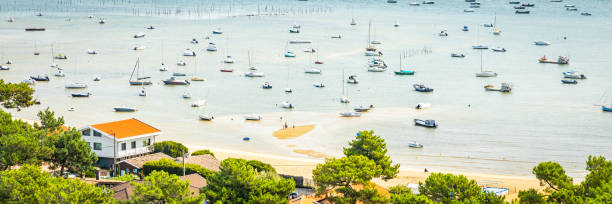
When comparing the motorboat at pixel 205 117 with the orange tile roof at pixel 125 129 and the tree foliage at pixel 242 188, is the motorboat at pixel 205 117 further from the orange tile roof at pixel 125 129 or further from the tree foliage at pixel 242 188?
the tree foliage at pixel 242 188

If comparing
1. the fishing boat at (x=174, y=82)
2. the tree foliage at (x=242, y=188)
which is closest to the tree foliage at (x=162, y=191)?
the tree foliage at (x=242, y=188)

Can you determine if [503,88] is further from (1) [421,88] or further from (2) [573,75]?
(2) [573,75]

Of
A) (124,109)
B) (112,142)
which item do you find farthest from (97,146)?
(124,109)

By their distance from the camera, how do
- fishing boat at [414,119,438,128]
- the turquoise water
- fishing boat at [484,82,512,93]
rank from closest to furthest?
the turquoise water
fishing boat at [414,119,438,128]
fishing boat at [484,82,512,93]

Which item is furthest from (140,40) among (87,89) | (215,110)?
(215,110)

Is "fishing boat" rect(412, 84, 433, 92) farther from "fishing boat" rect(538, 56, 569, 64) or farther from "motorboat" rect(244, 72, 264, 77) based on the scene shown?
"fishing boat" rect(538, 56, 569, 64)

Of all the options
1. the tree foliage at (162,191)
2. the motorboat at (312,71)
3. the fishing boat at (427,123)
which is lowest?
→ the fishing boat at (427,123)

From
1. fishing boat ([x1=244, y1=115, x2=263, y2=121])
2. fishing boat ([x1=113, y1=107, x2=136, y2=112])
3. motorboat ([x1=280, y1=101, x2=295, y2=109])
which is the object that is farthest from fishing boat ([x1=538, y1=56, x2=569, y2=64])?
fishing boat ([x1=113, y1=107, x2=136, y2=112])
